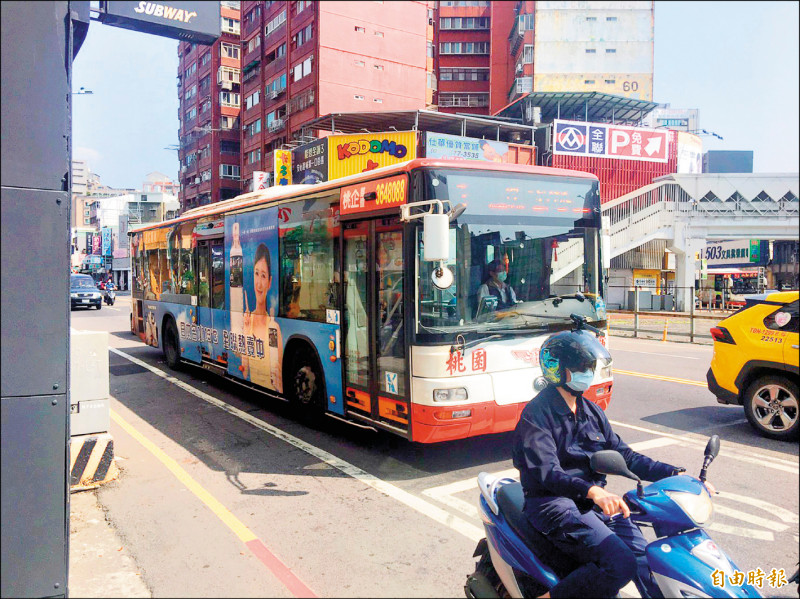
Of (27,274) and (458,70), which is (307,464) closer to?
(27,274)

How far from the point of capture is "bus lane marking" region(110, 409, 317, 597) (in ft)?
13.0

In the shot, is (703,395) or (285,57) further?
(285,57)

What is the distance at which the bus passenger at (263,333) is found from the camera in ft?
28.6

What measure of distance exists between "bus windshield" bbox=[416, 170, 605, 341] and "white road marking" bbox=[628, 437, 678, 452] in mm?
1553

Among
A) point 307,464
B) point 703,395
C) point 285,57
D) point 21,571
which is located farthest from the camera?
point 285,57

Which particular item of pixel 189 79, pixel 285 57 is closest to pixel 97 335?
pixel 285 57

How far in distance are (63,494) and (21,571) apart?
374 mm

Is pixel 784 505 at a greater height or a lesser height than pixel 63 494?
lesser

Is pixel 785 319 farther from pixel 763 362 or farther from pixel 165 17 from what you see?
pixel 165 17

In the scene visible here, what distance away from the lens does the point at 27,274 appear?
298cm

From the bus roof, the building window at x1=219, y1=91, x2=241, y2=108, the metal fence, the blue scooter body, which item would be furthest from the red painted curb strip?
the building window at x1=219, y1=91, x2=241, y2=108

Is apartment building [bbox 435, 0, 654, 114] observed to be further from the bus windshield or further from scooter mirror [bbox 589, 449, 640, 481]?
scooter mirror [bbox 589, 449, 640, 481]

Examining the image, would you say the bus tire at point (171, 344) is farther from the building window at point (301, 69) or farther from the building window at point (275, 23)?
the building window at point (275, 23)

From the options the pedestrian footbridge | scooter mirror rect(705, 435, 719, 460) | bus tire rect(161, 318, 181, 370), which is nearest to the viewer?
scooter mirror rect(705, 435, 719, 460)
